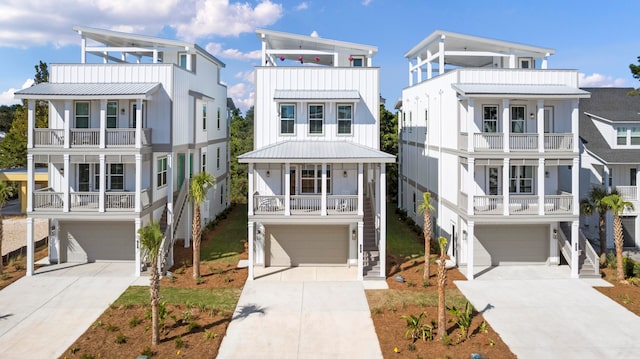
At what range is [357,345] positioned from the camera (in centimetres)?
1537

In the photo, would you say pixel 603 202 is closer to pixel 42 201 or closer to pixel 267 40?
pixel 267 40

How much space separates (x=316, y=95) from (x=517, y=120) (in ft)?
33.0

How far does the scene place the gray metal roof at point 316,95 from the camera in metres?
23.7

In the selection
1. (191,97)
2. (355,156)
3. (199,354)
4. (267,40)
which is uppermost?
(267,40)

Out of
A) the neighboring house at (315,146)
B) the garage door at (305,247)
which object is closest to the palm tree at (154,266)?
the neighboring house at (315,146)

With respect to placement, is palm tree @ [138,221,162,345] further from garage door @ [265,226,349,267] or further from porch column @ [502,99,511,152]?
porch column @ [502,99,511,152]

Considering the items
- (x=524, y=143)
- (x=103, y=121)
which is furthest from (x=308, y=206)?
(x=524, y=143)

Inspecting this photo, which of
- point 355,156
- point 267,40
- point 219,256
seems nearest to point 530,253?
point 355,156

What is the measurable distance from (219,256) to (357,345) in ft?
39.8

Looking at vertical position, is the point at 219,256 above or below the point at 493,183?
below

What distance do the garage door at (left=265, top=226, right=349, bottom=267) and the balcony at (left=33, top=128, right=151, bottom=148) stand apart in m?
7.74

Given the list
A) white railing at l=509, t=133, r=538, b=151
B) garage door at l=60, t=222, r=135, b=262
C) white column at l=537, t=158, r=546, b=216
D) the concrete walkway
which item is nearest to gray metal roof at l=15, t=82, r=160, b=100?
garage door at l=60, t=222, r=135, b=262

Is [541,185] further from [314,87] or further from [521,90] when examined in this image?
[314,87]

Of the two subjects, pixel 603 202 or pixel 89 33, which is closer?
pixel 603 202
